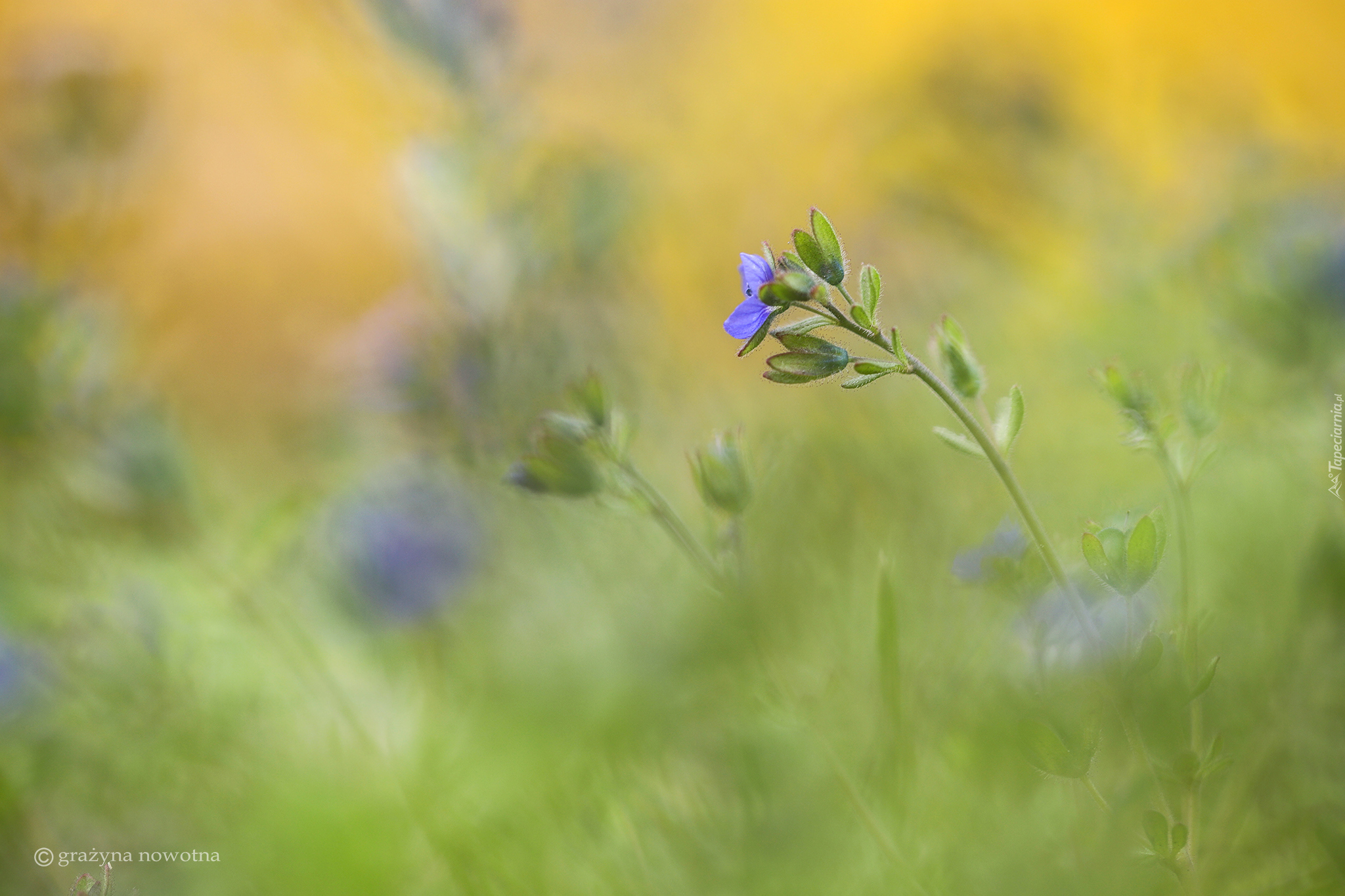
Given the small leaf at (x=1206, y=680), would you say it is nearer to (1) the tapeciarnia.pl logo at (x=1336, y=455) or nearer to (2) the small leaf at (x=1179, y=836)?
(2) the small leaf at (x=1179, y=836)

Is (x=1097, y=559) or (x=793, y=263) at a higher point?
(x=793, y=263)

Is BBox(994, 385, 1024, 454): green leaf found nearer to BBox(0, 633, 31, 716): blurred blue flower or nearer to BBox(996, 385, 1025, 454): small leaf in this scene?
BBox(996, 385, 1025, 454): small leaf

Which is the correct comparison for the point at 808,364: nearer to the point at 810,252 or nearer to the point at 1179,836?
the point at 810,252

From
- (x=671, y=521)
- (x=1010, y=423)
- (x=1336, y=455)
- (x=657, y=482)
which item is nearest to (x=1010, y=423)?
(x=1010, y=423)

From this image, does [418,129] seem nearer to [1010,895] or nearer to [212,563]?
[212,563]

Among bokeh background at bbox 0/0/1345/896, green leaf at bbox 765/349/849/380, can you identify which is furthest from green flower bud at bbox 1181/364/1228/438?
green leaf at bbox 765/349/849/380

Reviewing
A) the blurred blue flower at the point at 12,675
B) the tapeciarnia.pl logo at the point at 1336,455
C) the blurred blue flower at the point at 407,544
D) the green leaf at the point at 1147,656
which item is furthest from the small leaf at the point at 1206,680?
the blurred blue flower at the point at 12,675
